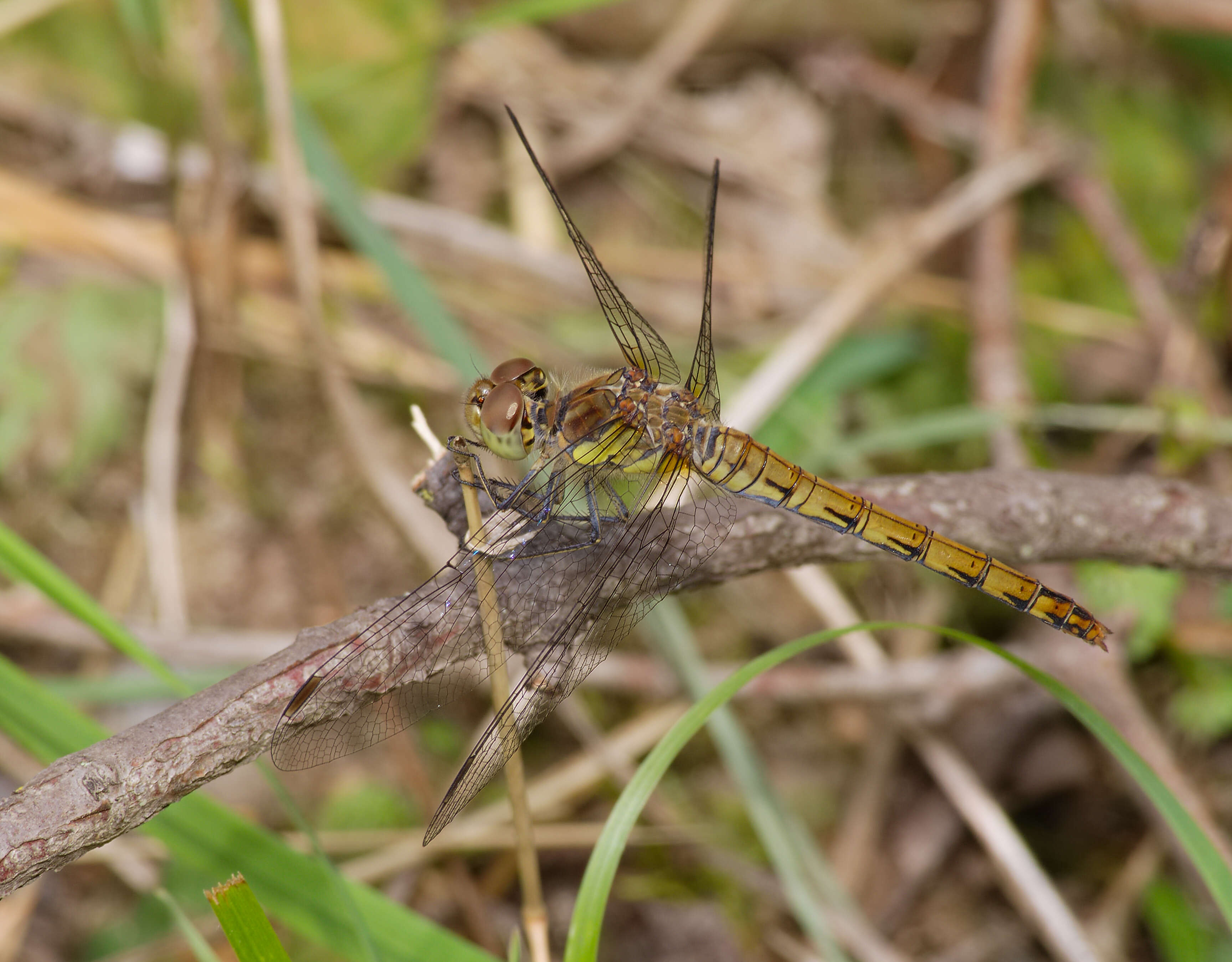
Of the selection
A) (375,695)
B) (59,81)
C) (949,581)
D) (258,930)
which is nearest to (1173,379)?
(949,581)

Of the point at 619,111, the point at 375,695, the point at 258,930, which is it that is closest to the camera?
the point at 258,930

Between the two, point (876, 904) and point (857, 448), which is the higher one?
point (857, 448)

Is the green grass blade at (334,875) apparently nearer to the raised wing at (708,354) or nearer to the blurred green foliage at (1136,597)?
the raised wing at (708,354)

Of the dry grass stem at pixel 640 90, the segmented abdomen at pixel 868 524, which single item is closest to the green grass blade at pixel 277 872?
the segmented abdomen at pixel 868 524

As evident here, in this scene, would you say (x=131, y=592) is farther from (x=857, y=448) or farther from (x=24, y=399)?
(x=857, y=448)

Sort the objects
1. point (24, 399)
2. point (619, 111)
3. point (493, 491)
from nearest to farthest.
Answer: point (493, 491) < point (24, 399) < point (619, 111)

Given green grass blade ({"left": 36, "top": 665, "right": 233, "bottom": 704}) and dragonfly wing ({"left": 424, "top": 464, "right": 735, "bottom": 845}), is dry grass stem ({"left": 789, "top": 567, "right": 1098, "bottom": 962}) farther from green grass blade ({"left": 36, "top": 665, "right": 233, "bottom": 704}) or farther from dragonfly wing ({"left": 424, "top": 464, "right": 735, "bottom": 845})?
green grass blade ({"left": 36, "top": 665, "right": 233, "bottom": 704})

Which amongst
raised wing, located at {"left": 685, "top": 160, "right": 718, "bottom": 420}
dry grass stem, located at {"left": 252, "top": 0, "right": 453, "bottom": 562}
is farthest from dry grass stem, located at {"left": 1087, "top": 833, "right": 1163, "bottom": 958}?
dry grass stem, located at {"left": 252, "top": 0, "right": 453, "bottom": 562}
